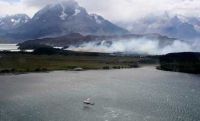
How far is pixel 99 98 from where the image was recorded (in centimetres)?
7344

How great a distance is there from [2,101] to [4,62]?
2602 inches

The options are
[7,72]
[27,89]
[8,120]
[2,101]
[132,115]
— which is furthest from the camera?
[7,72]

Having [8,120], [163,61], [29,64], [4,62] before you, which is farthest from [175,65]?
[8,120]

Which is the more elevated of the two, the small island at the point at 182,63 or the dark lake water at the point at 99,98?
the small island at the point at 182,63

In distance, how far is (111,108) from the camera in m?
64.8

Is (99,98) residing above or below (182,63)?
below

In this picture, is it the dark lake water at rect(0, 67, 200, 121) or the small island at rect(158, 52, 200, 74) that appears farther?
the small island at rect(158, 52, 200, 74)

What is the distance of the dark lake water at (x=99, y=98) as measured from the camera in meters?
59.9

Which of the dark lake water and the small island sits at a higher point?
the small island

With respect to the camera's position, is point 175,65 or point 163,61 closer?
point 175,65

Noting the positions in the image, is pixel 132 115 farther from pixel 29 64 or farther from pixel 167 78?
pixel 29 64

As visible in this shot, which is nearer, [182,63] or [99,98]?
[99,98]

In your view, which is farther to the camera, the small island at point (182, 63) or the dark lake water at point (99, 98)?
the small island at point (182, 63)

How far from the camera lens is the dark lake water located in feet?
197
